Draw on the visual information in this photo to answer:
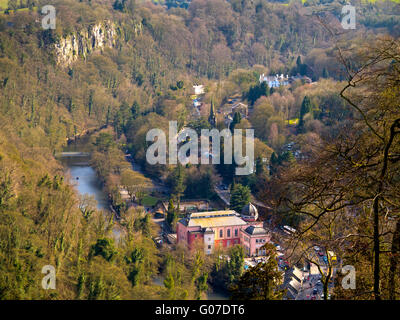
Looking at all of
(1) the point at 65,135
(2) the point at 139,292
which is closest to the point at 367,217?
(2) the point at 139,292

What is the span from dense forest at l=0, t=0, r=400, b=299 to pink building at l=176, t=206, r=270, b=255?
1557 mm

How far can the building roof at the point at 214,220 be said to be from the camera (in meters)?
27.1

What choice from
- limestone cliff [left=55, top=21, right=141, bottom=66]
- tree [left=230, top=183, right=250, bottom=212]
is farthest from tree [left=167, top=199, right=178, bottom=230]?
limestone cliff [left=55, top=21, right=141, bottom=66]

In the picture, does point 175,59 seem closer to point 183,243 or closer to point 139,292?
point 183,243

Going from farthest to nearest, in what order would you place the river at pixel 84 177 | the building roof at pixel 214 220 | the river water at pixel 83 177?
1. the river water at pixel 83 177
2. the river at pixel 84 177
3. the building roof at pixel 214 220

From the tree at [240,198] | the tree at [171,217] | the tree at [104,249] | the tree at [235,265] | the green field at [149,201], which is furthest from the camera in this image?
the green field at [149,201]

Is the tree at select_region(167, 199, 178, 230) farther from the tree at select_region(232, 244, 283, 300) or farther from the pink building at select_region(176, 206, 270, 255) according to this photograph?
the tree at select_region(232, 244, 283, 300)

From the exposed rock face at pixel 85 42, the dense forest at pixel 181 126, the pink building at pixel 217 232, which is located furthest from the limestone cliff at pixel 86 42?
the pink building at pixel 217 232

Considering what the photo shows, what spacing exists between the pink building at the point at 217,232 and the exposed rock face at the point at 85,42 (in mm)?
42719

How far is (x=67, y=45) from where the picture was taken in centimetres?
6781

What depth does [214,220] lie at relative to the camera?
2773 cm

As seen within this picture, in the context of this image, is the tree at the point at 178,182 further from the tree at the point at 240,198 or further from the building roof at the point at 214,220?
the building roof at the point at 214,220

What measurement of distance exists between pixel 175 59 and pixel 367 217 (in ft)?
251

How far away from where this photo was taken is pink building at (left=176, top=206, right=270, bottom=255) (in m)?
26.0
